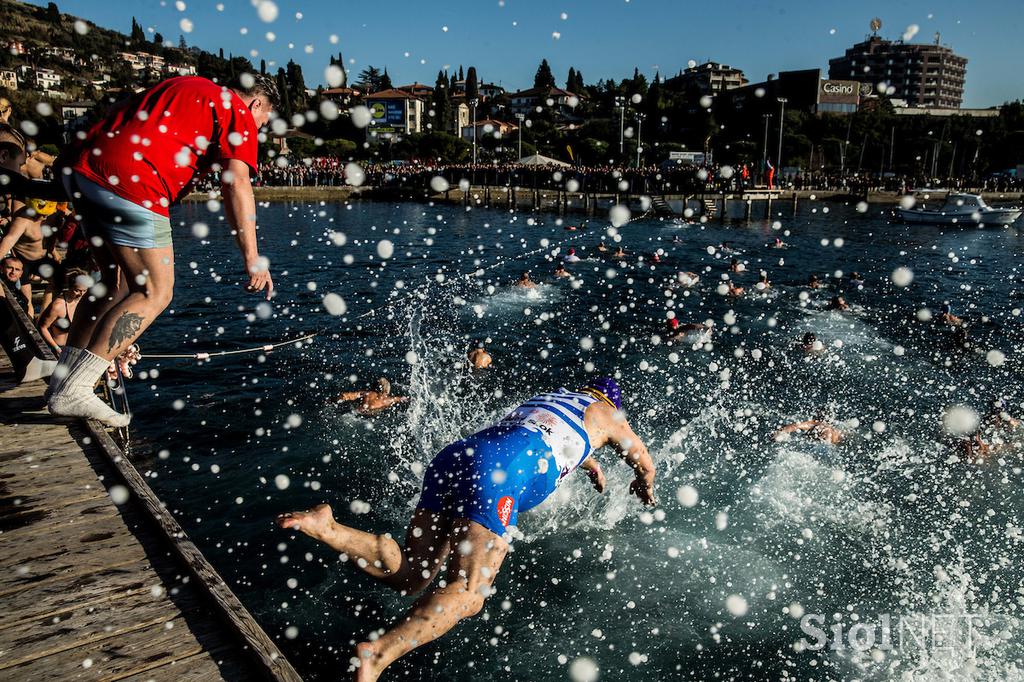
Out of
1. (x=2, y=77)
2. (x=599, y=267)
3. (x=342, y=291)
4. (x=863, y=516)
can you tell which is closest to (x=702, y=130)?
(x=599, y=267)

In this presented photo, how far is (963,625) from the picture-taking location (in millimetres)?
5414

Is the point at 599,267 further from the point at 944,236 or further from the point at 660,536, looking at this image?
the point at 944,236

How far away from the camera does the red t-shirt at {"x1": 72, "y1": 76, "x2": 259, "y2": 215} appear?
3.39m

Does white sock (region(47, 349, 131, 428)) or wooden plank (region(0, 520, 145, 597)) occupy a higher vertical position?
white sock (region(47, 349, 131, 428))

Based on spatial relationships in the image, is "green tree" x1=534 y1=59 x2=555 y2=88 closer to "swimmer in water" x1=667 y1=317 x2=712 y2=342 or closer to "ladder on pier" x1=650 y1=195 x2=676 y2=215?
"ladder on pier" x1=650 y1=195 x2=676 y2=215

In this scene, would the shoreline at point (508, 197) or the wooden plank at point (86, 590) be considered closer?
the wooden plank at point (86, 590)

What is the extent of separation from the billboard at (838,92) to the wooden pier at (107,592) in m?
121

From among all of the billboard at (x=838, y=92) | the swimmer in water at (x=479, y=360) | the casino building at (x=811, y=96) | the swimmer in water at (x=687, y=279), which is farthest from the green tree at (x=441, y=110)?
the swimmer in water at (x=479, y=360)

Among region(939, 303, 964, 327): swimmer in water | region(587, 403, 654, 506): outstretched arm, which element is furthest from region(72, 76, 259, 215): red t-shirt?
region(939, 303, 964, 327): swimmer in water

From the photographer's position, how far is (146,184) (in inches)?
136

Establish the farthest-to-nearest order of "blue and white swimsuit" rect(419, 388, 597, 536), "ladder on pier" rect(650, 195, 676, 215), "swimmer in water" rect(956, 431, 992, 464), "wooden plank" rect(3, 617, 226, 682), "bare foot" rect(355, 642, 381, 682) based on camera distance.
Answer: "ladder on pier" rect(650, 195, 676, 215)
"swimmer in water" rect(956, 431, 992, 464)
"blue and white swimsuit" rect(419, 388, 597, 536)
"wooden plank" rect(3, 617, 226, 682)
"bare foot" rect(355, 642, 381, 682)

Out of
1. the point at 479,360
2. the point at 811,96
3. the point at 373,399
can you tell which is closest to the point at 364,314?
the point at 479,360

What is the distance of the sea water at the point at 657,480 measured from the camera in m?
5.29

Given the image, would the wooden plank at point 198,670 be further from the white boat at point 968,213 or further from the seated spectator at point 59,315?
the white boat at point 968,213
